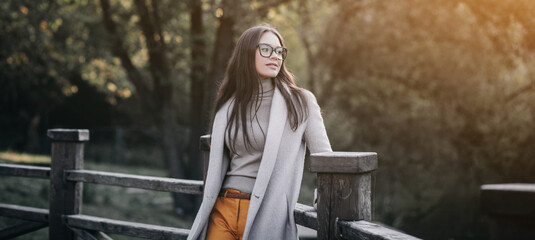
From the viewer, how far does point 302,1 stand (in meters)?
10.4

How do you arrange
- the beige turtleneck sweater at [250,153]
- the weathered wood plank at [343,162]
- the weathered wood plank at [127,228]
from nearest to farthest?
1. the weathered wood plank at [343,162]
2. the beige turtleneck sweater at [250,153]
3. the weathered wood plank at [127,228]

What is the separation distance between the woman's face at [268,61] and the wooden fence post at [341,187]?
751 mm

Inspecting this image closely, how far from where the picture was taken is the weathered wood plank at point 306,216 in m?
2.73

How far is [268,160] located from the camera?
286 centimetres

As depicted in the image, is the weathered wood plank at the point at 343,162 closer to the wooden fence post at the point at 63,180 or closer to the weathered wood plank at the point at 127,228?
the weathered wood plank at the point at 127,228

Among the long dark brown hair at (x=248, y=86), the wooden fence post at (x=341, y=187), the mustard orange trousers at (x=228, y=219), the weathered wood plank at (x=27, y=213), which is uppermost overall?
A: the long dark brown hair at (x=248, y=86)

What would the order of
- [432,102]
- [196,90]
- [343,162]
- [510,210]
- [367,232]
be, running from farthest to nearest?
[432,102]
[196,90]
[343,162]
[367,232]
[510,210]

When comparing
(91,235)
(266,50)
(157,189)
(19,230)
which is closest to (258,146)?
(266,50)

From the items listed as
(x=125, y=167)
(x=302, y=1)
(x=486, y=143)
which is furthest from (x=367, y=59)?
(x=125, y=167)

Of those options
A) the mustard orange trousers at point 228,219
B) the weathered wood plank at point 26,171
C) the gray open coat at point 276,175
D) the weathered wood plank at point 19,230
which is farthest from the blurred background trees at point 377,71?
the mustard orange trousers at point 228,219

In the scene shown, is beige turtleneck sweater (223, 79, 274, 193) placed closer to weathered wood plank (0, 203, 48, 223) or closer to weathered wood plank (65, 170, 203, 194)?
weathered wood plank (65, 170, 203, 194)

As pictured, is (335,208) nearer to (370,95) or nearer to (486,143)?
(486,143)

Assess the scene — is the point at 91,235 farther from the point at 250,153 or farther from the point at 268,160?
the point at 268,160

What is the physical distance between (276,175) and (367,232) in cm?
76
